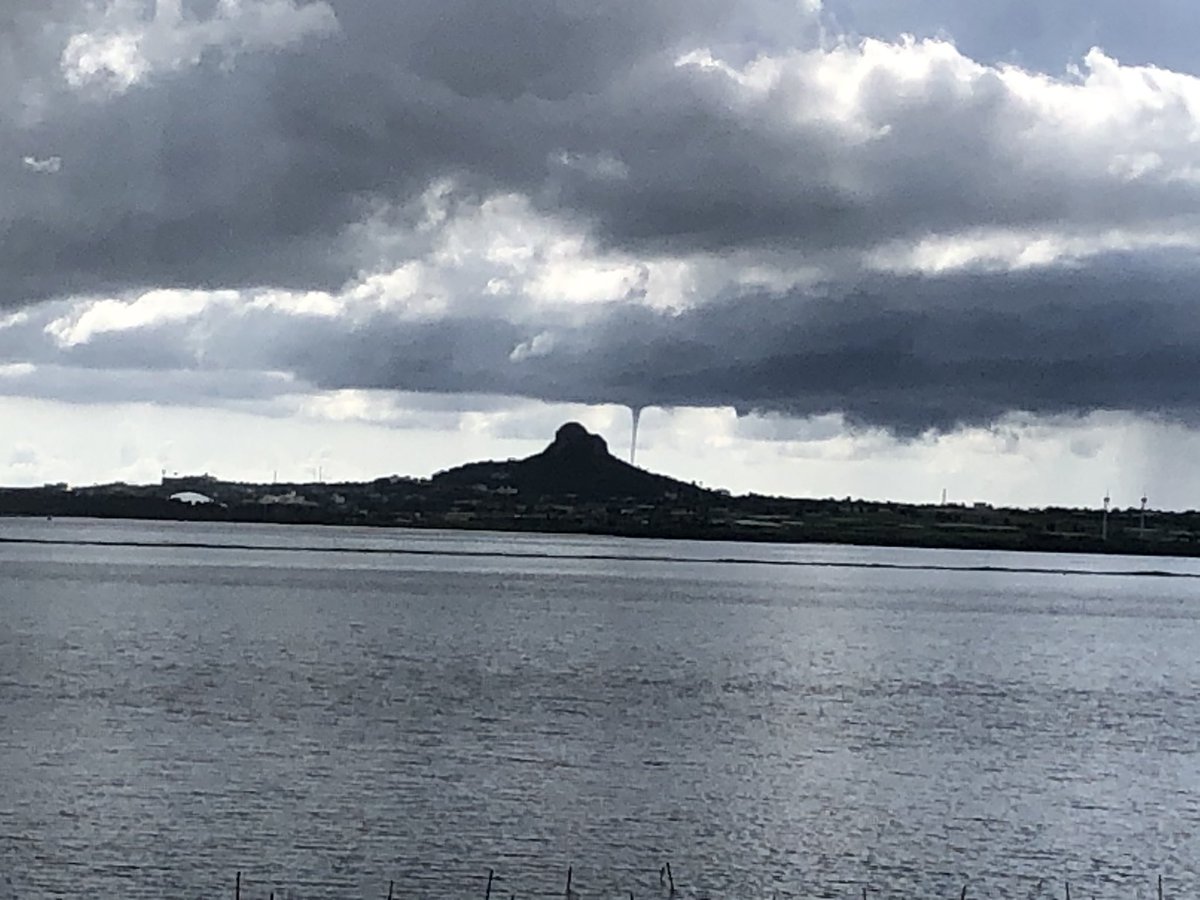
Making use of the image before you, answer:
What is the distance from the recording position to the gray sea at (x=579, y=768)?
42344mm

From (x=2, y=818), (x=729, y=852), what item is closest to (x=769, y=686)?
(x=729, y=852)

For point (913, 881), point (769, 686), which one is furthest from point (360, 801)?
point (769, 686)

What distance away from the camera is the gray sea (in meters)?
42.3

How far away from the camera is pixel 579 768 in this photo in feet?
188

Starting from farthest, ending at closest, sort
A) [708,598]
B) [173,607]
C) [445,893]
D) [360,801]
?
[708,598]
[173,607]
[360,801]
[445,893]

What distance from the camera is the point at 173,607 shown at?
146 m

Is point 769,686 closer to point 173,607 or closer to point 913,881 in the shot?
point 913,881

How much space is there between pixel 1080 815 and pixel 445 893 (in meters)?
21.1

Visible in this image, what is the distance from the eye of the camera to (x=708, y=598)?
189m

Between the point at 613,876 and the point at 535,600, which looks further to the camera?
the point at 535,600

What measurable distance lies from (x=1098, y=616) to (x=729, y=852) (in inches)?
5367

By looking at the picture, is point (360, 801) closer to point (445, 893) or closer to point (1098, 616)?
point (445, 893)

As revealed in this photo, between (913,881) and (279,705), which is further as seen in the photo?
(279,705)

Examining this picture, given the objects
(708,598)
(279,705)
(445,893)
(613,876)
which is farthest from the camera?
(708,598)
